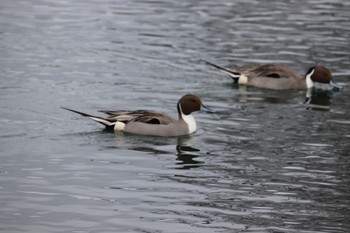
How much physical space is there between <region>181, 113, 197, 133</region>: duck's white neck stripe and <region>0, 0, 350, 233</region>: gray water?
0.41 feet

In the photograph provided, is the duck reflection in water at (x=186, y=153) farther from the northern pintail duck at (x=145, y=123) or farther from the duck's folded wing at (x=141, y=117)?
the duck's folded wing at (x=141, y=117)

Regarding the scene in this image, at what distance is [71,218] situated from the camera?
40.2ft

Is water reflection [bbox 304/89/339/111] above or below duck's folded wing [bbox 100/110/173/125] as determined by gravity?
below

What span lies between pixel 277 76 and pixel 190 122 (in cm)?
465

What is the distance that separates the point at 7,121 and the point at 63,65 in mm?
5367

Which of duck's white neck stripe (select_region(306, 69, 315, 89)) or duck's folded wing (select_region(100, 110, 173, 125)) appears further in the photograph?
duck's white neck stripe (select_region(306, 69, 315, 89))

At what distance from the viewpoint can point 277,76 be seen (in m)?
21.4

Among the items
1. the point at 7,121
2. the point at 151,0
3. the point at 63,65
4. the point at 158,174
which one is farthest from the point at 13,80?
the point at 151,0

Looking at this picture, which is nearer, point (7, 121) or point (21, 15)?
point (7, 121)

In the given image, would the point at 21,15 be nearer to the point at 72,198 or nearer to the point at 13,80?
the point at 13,80

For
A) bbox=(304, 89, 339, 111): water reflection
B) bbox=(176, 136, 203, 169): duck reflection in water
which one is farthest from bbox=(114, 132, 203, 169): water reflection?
bbox=(304, 89, 339, 111): water reflection

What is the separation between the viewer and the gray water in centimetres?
1270

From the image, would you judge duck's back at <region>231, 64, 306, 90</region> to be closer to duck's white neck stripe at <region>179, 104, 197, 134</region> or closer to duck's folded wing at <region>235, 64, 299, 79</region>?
duck's folded wing at <region>235, 64, 299, 79</region>

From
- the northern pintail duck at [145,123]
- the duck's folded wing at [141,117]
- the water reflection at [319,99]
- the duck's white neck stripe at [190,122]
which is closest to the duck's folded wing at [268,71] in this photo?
the water reflection at [319,99]
